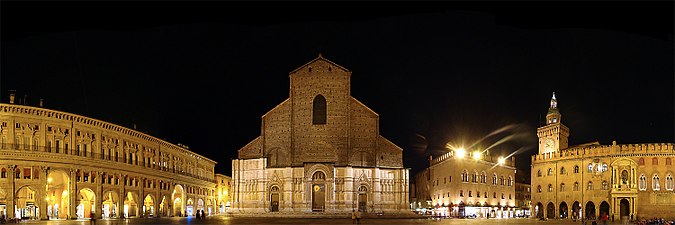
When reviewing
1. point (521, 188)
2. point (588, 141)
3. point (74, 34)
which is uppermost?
point (74, 34)

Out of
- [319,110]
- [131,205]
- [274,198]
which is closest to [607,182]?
[319,110]

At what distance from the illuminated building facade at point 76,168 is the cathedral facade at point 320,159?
9.79 m

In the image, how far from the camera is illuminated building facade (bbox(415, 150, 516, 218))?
8431cm

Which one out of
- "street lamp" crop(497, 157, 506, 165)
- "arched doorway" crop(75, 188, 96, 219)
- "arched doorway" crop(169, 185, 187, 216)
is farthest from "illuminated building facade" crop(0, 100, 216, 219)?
"street lamp" crop(497, 157, 506, 165)

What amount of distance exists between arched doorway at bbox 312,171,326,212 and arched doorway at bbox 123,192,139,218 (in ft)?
56.8

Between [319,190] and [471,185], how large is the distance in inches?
928

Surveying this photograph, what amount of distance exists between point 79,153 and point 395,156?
98.0 feet

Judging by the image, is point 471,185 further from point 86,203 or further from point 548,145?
point 86,203

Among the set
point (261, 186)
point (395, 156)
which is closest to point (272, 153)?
point (261, 186)

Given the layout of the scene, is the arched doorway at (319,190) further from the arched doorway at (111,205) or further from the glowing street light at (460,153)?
the glowing street light at (460,153)

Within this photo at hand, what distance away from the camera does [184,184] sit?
8700 cm

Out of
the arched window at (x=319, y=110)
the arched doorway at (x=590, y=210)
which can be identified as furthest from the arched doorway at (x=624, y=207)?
the arched window at (x=319, y=110)

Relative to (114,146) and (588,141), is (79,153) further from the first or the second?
(588,141)

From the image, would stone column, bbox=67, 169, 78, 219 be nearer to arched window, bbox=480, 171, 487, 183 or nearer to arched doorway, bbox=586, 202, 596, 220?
arched window, bbox=480, 171, 487, 183
